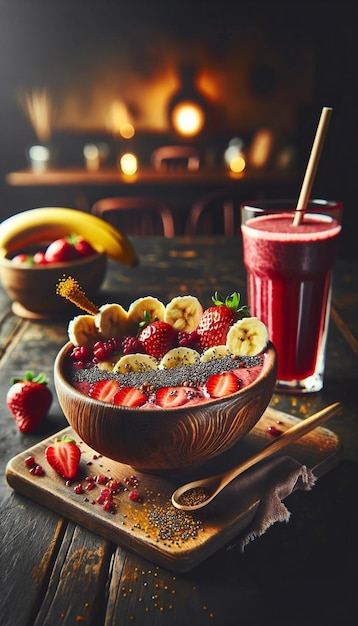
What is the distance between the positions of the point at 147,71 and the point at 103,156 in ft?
2.44

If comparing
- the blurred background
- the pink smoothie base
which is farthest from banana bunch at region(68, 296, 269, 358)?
the blurred background

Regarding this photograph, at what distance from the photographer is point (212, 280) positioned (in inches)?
64.5

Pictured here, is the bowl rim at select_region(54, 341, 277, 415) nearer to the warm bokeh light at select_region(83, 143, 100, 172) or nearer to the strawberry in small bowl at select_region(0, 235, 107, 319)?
the strawberry in small bowl at select_region(0, 235, 107, 319)

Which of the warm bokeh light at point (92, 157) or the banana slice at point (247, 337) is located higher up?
the banana slice at point (247, 337)

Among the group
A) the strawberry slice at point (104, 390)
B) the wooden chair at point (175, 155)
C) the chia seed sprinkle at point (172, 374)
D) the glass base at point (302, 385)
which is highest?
the strawberry slice at point (104, 390)

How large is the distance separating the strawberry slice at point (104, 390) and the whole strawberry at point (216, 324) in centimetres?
18

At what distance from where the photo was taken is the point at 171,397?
73 centimetres

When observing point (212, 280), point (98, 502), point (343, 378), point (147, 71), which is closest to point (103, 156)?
point (147, 71)

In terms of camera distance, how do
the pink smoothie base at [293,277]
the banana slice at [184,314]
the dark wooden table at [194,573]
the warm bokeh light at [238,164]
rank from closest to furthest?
the dark wooden table at [194,573] → the banana slice at [184,314] → the pink smoothie base at [293,277] → the warm bokeh light at [238,164]

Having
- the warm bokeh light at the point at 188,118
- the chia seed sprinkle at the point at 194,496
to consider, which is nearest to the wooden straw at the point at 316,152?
the chia seed sprinkle at the point at 194,496

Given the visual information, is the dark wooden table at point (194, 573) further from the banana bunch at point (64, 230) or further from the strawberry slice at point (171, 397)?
the banana bunch at point (64, 230)

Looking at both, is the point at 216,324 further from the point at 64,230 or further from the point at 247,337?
the point at 64,230

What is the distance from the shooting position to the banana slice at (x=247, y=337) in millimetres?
813

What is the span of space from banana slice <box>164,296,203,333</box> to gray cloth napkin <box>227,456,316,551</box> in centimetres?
24
